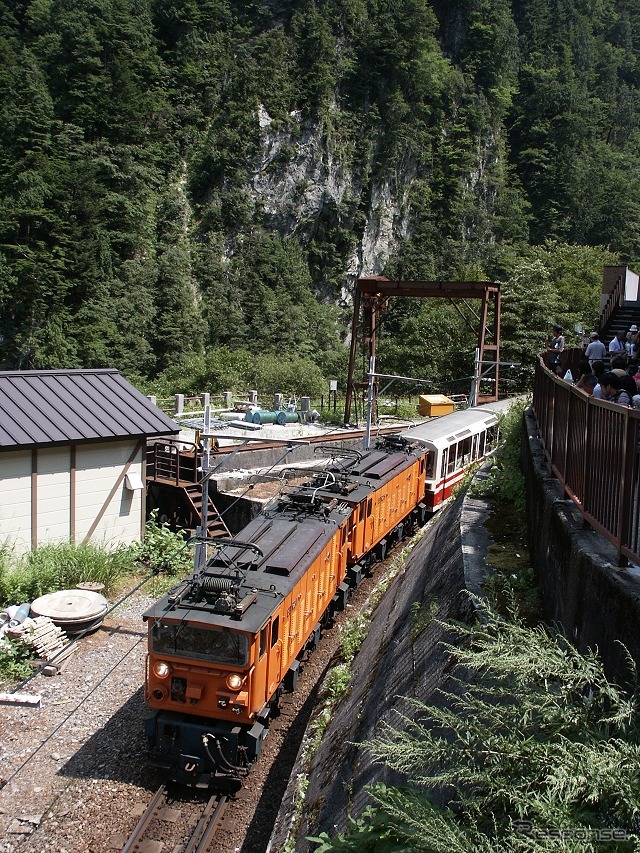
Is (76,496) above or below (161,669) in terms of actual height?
above

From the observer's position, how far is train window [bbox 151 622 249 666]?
8938 millimetres

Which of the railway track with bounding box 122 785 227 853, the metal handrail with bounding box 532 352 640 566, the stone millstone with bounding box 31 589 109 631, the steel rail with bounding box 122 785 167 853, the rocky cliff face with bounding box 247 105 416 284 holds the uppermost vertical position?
the rocky cliff face with bounding box 247 105 416 284

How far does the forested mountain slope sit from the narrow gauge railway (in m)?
28.4

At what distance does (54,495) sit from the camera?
16562 millimetres

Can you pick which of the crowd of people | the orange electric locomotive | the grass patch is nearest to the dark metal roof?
→ the grass patch

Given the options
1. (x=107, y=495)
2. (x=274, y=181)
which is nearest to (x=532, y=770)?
(x=107, y=495)

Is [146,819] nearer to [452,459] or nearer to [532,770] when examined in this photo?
[532,770]

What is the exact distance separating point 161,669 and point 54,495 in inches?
332

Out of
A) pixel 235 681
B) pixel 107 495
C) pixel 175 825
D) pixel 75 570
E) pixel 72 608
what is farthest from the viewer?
pixel 107 495

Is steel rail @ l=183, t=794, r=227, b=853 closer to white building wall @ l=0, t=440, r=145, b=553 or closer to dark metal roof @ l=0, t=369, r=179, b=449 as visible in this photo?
white building wall @ l=0, t=440, r=145, b=553

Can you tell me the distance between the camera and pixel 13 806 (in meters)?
9.13

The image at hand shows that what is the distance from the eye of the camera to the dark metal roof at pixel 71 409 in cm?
1603

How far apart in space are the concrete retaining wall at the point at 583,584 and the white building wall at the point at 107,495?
12040mm

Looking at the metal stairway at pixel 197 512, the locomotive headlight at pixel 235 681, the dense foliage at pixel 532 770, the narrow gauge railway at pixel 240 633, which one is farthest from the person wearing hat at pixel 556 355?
the metal stairway at pixel 197 512
